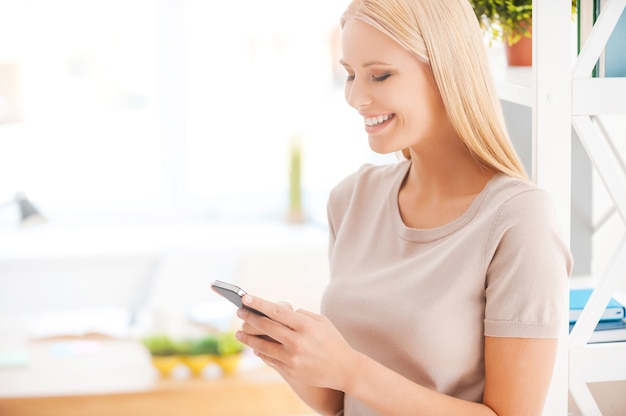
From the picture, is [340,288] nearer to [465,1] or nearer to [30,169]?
[465,1]

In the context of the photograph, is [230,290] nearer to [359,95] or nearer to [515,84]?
[359,95]

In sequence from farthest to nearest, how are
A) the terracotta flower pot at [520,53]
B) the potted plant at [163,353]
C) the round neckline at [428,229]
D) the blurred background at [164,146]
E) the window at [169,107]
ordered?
the window at [169,107], the blurred background at [164,146], the potted plant at [163,353], the terracotta flower pot at [520,53], the round neckline at [428,229]

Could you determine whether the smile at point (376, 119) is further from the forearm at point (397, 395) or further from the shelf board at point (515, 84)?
the forearm at point (397, 395)

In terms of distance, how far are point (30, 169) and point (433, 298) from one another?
3481 millimetres

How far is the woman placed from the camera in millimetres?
1151

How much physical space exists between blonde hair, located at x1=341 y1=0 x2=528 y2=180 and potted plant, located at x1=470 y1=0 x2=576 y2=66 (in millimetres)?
249

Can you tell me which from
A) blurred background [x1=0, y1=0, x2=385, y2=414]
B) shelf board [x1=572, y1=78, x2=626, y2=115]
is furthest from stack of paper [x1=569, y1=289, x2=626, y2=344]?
blurred background [x1=0, y1=0, x2=385, y2=414]

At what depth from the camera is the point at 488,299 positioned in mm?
1183

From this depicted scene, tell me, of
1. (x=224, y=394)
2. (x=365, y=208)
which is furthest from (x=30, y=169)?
Answer: (x=365, y=208)

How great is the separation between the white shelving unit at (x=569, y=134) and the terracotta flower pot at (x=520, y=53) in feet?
0.80

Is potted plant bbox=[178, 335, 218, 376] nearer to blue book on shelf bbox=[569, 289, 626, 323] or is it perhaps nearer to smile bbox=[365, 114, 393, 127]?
blue book on shelf bbox=[569, 289, 626, 323]

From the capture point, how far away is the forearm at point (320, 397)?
4.76 feet

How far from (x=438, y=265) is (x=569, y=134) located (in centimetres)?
26

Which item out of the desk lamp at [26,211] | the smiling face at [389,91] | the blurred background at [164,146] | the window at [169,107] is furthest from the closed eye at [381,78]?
the window at [169,107]
